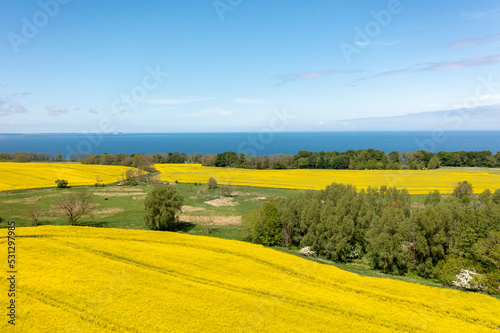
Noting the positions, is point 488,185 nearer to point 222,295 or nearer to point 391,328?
point 391,328

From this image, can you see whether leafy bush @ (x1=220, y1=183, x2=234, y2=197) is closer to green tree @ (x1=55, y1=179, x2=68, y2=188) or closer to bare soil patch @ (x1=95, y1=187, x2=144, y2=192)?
bare soil patch @ (x1=95, y1=187, x2=144, y2=192)

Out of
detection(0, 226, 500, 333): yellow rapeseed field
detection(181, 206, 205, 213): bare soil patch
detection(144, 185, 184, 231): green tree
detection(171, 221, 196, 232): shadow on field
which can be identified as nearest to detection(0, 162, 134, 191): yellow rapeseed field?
detection(181, 206, 205, 213): bare soil patch

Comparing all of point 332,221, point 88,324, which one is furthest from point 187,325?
point 332,221

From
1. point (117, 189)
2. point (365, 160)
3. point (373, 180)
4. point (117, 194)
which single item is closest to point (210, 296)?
point (117, 194)

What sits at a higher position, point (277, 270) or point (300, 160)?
point (300, 160)

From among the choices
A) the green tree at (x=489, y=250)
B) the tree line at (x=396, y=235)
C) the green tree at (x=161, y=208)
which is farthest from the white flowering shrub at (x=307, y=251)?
the green tree at (x=161, y=208)

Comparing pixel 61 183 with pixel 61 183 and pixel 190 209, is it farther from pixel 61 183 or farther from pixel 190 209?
pixel 190 209
